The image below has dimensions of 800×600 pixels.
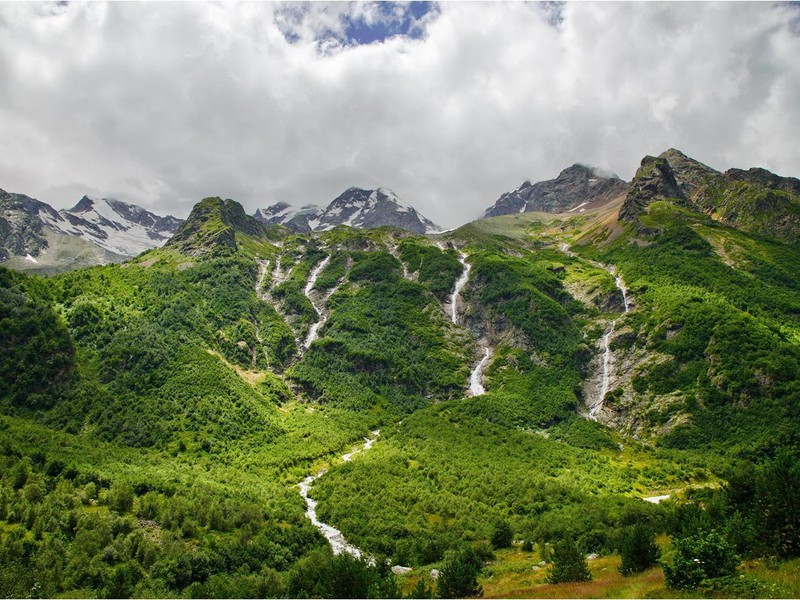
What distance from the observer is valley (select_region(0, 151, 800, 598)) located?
4622 centimetres

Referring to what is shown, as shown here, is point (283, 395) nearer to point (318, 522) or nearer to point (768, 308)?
point (318, 522)

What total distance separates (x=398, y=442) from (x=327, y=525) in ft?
135

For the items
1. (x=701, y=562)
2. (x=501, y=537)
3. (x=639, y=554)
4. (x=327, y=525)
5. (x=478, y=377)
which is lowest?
(x=327, y=525)

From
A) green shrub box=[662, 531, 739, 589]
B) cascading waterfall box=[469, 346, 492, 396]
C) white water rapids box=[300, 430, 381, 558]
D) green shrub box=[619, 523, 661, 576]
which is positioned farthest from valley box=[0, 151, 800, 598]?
cascading waterfall box=[469, 346, 492, 396]

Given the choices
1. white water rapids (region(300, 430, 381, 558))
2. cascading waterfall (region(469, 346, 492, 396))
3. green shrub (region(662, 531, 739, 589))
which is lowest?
white water rapids (region(300, 430, 381, 558))

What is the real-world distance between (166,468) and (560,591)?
83813mm

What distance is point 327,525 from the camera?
81.2m

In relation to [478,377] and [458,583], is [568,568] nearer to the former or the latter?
[458,583]

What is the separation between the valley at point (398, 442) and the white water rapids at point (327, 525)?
0.56 metres

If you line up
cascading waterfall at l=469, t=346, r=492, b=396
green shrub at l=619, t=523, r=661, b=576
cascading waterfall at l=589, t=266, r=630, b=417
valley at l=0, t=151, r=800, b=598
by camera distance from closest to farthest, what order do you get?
green shrub at l=619, t=523, r=661, b=576, valley at l=0, t=151, r=800, b=598, cascading waterfall at l=589, t=266, r=630, b=417, cascading waterfall at l=469, t=346, r=492, b=396

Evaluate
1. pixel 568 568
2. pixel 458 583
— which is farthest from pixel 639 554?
pixel 458 583

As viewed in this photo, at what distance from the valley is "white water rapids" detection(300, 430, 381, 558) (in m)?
0.56

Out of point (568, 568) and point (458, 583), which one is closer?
point (458, 583)

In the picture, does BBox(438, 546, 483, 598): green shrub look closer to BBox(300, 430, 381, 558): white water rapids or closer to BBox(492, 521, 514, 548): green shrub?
BBox(300, 430, 381, 558): white water rapids
